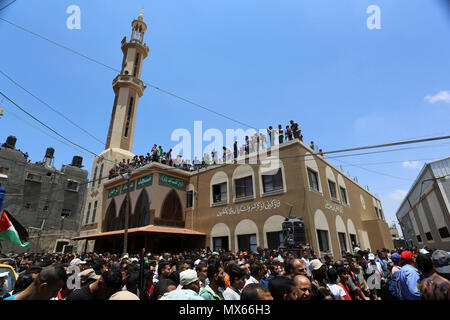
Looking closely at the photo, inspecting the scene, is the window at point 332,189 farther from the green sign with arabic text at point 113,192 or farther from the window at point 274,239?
the green sign with arabic text at point 113,192

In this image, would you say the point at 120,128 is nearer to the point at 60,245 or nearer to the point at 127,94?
the point at 127,94

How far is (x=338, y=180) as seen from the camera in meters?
21.4

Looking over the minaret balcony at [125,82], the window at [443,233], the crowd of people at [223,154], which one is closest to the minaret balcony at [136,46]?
the minaret balcony at [125,82]

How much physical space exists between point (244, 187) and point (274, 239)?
4611 mm

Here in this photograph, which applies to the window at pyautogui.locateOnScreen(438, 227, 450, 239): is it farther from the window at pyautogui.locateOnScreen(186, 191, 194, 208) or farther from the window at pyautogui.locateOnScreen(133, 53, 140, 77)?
the window at pyautogui.locateOnScreen(133, 53, 140, 77)

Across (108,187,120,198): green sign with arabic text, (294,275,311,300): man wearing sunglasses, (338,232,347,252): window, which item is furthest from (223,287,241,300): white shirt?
(108,187,120,198): green sign with arabic text

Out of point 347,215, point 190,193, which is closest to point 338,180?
point 347,215

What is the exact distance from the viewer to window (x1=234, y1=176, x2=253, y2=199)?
17969 mm

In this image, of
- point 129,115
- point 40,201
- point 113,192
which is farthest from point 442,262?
point 40,201

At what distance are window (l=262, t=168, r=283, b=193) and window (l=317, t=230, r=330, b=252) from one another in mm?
4004

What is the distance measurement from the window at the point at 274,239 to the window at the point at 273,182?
302 centimetres

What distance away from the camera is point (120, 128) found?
92.6ft
